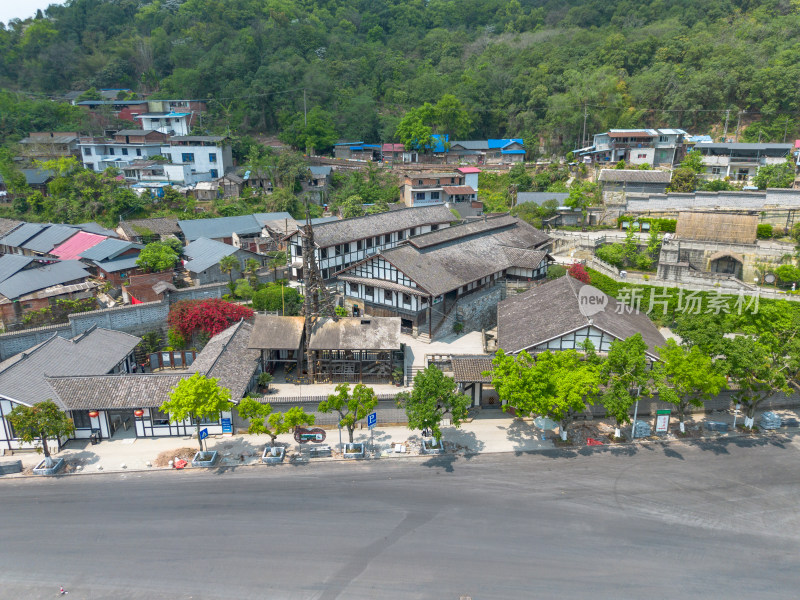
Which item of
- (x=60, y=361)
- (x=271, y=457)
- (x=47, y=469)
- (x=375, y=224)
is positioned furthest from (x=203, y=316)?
(x=375, y=224)

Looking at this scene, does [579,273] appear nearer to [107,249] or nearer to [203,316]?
[203,316]

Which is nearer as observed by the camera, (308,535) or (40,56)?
(308,535)

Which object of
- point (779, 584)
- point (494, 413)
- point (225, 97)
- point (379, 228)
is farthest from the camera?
point (225, 97)

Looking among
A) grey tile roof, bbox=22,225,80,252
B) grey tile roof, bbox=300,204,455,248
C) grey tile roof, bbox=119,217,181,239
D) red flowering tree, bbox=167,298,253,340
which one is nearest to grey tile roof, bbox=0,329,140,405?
red flowering tree, bbox=167,298,253,340

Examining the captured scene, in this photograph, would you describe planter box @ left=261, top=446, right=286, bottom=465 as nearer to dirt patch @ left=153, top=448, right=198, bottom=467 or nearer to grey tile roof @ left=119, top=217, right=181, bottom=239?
dirt patch @ left=153, top=448, right=198, bottom=467

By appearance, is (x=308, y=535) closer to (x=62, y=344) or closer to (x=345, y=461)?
(x=345, y=461)

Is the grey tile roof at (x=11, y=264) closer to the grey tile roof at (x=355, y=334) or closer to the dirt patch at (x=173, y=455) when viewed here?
the dirt patch at (x=173, y=455)

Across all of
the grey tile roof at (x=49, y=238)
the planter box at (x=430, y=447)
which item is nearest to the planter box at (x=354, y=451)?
the planter box at (x=430, y=447)

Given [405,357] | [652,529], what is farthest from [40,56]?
[652,529]
